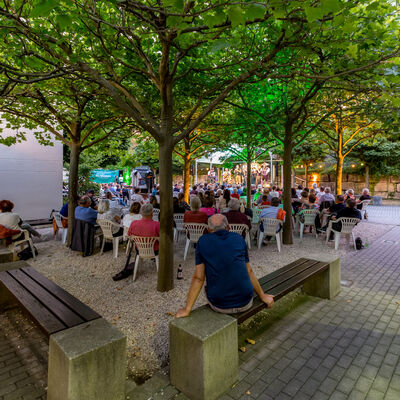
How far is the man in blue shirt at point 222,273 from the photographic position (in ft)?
8.24

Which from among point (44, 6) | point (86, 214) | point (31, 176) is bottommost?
point (86, 214)

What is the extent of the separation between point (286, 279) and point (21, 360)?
3300 millimetres

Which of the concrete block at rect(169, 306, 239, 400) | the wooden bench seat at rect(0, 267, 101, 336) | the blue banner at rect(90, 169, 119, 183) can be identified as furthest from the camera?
the blue banner at rect(90, 169, 119, 183)

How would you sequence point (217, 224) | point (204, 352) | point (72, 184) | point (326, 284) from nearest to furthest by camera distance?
point (204, 352) < point (217, 224) < point (326, 284) < point (72, 184)

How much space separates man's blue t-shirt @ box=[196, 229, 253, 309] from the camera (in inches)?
99.0

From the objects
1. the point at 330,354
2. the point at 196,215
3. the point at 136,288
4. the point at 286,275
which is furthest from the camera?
the point at 196,215

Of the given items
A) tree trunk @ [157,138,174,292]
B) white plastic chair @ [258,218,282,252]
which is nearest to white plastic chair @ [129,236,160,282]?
tree trunk @ [157,138,174,292]

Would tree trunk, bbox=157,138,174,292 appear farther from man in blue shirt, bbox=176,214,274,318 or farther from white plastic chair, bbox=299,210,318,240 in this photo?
white plastic chair, bbox=299,210,318,240

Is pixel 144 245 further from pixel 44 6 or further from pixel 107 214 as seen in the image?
pixel 44 6

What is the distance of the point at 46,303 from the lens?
2785 millimetres

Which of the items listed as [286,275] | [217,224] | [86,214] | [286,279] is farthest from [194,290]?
[86,214]

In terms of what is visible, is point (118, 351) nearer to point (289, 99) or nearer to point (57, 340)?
point (57, 340)

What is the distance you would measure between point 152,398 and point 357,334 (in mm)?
2639

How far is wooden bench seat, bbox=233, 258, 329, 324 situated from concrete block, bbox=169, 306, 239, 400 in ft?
0.80
